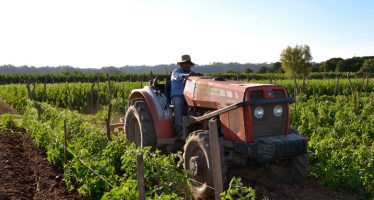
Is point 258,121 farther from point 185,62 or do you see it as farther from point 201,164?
point 185,62

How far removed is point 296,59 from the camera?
43.2 m

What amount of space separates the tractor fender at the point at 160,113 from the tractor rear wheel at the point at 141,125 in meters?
0.21

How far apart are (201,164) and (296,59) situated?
4033cm

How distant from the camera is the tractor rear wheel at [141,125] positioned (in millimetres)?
6184

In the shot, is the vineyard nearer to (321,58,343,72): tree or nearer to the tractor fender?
the tractor fender

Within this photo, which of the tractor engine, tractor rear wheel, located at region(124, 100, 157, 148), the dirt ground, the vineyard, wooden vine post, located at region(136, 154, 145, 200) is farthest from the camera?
tractor rear wheel, located at region(124, 100, 157, 148)

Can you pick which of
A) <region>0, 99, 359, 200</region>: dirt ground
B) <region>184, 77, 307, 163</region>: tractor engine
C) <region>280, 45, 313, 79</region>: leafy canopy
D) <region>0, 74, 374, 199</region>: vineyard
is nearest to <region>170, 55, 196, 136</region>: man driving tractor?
<region>0, 74, 374, 199</region>: vineyard

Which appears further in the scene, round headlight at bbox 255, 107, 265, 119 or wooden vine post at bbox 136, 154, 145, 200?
round headlight at bbox 255, 107, 265, 119

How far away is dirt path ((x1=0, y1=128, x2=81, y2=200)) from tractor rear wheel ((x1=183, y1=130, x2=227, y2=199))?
1403 millimetres

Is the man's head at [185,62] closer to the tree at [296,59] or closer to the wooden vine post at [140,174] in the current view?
the wooden vine post at [140,174]

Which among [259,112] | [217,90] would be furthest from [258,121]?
[217,90]

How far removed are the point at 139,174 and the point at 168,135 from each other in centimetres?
266

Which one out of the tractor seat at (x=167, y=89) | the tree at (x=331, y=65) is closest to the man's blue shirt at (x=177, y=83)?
the tractor seat at (x=167, y=89)

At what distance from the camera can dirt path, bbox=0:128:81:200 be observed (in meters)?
5.07
